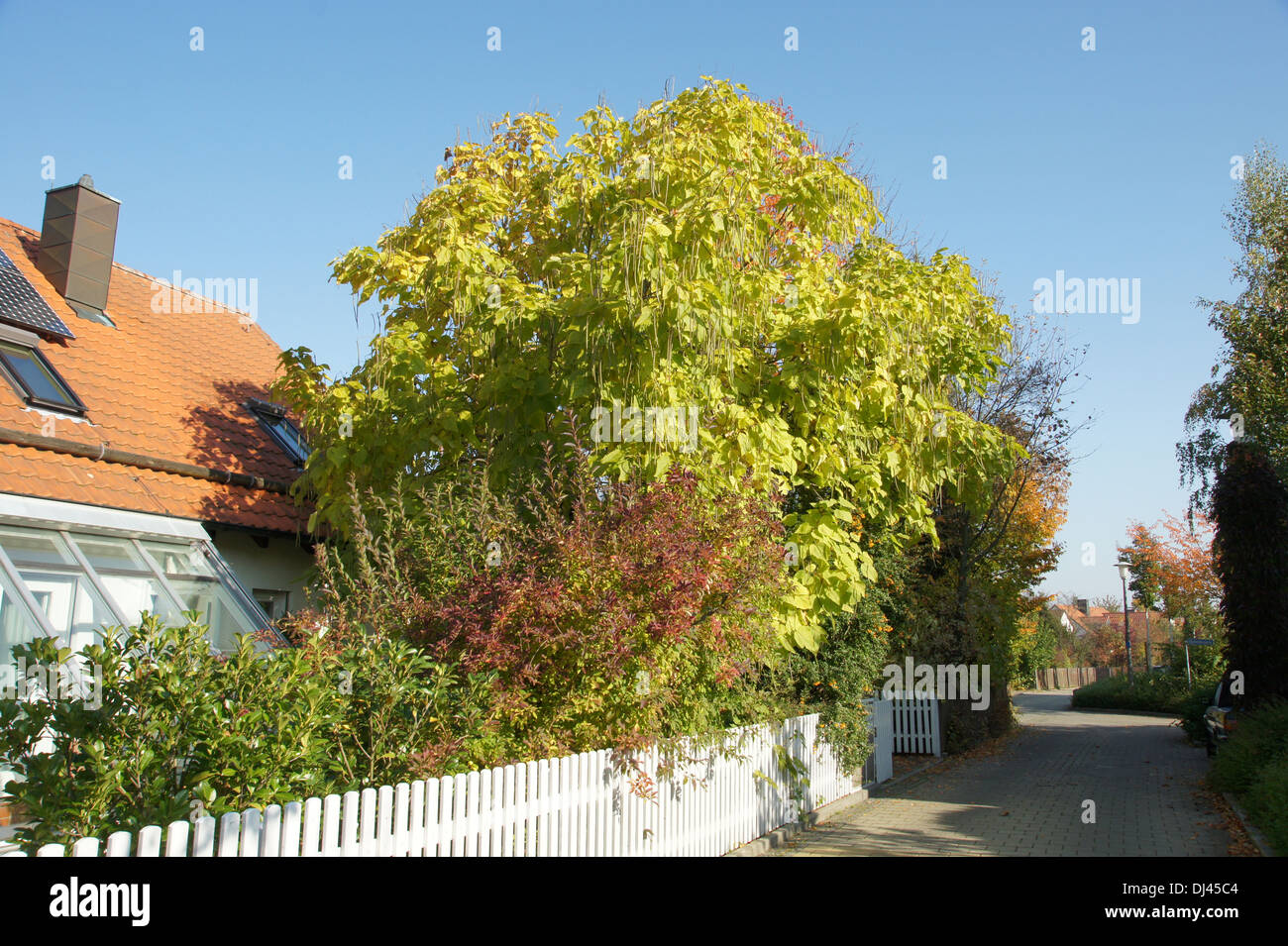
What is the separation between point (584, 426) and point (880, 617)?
7004 mm

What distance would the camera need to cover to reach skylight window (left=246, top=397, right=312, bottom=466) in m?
13.4

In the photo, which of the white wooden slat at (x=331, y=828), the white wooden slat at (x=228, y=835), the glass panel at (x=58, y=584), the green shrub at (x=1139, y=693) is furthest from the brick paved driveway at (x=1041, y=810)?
the green shrub at (x=1139, y=693)

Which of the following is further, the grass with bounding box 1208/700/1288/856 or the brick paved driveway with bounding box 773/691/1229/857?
the brick paved driveway with bounding box 773/691/1229/857

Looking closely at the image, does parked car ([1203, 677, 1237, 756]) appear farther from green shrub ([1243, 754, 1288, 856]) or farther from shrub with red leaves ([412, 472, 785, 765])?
shrub with red leaves ([412, 472, 785, 765])

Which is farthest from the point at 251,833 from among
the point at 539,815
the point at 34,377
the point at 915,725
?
the point at 915,725

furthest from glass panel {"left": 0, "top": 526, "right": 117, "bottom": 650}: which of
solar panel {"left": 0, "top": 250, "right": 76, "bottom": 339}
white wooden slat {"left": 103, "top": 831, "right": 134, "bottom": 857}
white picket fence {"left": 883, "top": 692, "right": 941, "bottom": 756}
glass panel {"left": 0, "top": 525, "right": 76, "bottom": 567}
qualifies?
white picket fence {"left": 883, "top": 692, "right": 941, "bottom": 756}

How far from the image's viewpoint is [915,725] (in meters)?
18.4

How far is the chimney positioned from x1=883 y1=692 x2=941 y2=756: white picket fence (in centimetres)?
1652

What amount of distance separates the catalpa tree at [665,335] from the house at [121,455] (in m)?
2.03

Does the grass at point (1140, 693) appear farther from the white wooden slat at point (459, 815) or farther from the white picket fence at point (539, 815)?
the white wooden slat at point (459, 815)

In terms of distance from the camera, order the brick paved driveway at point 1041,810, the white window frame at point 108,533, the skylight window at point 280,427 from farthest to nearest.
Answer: the skylight window at point 280,427 → the brick paved driveway at point 1041,810 → the white window frame at point 108,533

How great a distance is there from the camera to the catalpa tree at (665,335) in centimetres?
751

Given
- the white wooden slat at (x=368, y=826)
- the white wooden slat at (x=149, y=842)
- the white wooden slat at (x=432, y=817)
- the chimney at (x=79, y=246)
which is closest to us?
the white wooden slat at (x=149, y=842)
